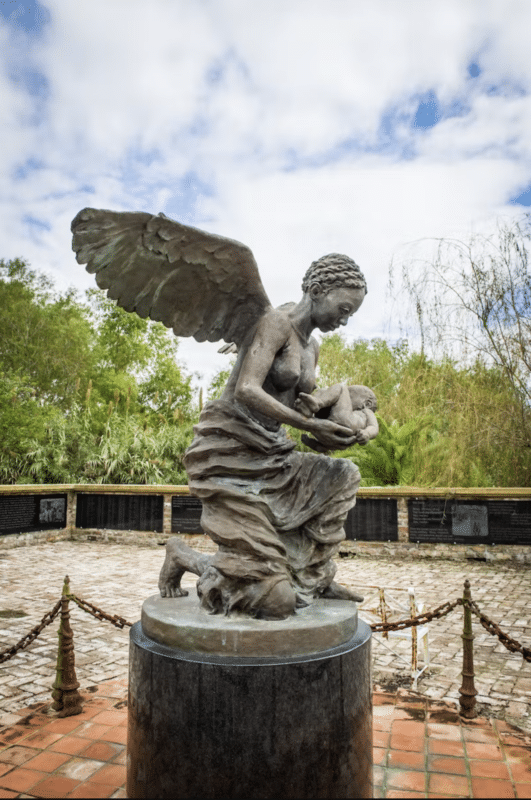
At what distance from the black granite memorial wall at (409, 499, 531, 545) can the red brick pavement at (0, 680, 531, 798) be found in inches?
301

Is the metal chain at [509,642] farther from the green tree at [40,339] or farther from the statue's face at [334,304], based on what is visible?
the green tree at [40,339]

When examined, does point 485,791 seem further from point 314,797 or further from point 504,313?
point 504,313

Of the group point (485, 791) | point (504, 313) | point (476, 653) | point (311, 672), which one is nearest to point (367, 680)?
point (311, 672)

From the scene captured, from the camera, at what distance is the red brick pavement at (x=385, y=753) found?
2.97 metres

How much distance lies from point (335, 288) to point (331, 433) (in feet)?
2.45

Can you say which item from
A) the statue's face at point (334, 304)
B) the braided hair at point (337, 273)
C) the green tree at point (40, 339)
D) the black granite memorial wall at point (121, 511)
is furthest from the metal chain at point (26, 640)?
the green tree at point (40, 339)

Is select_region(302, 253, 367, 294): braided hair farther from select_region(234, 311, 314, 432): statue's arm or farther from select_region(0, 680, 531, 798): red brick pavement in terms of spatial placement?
select_region(0, 680, 531, 798): red brick pavement

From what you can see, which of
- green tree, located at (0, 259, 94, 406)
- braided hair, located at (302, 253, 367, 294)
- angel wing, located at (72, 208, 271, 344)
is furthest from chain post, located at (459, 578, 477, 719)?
green tree, located at (0, 259, 94, 406)

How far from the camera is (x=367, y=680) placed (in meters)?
2.79

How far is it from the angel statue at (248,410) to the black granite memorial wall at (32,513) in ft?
35.4

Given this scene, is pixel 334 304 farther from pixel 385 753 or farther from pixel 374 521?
pixel 374 521

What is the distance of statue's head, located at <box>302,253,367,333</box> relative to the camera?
297cm

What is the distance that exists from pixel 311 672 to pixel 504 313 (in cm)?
873

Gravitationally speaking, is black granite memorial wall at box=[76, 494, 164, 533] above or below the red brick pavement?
above
